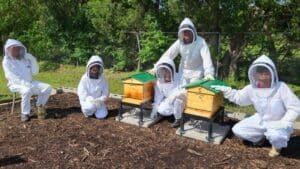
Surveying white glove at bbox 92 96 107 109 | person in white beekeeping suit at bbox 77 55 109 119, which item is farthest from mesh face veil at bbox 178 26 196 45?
white glove at bbox 92 96 107 109

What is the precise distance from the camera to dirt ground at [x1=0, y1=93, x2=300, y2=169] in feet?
18.9

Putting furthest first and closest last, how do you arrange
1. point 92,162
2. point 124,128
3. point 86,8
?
point 86,8 < point 124,128 < point 92,162

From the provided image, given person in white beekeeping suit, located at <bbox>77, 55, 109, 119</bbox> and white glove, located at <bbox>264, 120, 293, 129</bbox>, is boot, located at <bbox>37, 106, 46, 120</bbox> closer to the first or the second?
person in white beekeeping suit, located at <bbox>77, 55, 109, 119</bbox>

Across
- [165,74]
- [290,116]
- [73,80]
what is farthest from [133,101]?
[73,80]

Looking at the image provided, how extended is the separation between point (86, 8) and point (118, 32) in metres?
2.05

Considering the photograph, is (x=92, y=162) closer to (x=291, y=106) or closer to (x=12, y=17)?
(x=291, y=106)

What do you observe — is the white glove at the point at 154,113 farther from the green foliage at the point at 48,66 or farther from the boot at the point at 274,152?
the green foliage at the point at 48,66

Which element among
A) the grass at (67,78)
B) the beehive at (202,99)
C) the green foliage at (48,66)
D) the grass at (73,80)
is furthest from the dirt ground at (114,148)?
the green foliage at (48,66)

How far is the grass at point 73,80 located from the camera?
9227 mm

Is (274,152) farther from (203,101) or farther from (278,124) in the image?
(203,101)

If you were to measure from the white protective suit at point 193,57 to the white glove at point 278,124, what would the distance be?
1.32 meters

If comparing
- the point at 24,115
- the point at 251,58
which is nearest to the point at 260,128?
the point at 24,115

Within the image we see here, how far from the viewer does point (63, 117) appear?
787cm

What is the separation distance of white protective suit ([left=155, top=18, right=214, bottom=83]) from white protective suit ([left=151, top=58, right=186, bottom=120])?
0.24 metres
